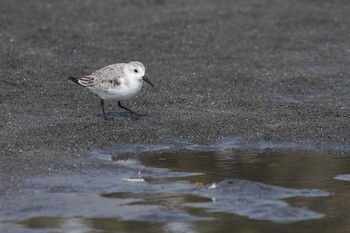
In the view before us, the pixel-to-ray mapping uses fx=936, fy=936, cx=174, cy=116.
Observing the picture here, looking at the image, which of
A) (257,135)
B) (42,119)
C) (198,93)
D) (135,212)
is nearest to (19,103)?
(42,119)

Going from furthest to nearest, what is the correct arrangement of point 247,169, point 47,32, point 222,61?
point 47,32 < point 222,61 < point 247,169

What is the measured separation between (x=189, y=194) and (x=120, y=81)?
2935mm

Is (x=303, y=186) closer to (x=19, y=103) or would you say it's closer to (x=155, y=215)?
(x=155, y=215)

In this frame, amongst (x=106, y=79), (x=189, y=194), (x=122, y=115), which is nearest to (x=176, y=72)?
(x=122, y=115)

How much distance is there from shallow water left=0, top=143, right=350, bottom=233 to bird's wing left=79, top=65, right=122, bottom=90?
1141 millimetres

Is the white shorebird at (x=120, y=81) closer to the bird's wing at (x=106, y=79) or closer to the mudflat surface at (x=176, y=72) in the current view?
the bird's wing at (x=106, y=79)

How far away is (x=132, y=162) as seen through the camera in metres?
10.2

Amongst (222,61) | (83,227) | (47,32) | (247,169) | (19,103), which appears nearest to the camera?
(83,227)

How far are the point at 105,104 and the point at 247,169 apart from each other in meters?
3.49

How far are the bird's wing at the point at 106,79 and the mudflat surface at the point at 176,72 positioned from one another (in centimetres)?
45

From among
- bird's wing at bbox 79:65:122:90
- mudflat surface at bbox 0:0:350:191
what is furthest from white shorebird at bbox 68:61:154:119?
mudflat surface at bbox 0:0:350:191

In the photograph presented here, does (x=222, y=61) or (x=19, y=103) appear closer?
(x=19, y=103)

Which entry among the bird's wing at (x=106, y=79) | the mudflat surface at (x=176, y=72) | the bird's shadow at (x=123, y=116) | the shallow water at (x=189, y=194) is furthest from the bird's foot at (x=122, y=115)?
the shallow water at (x=189, y=194)

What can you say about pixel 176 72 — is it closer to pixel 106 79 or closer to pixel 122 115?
pixel 122 115
